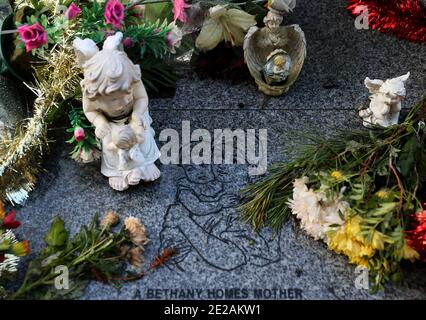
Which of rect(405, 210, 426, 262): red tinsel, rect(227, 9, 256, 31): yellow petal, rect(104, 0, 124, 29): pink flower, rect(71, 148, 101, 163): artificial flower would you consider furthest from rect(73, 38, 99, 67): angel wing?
rect(405, 210, 426, 262): red tinsel

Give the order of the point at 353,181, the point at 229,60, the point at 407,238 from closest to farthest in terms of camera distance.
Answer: the point at 407,238, the point at 353,181, the point at 229,60

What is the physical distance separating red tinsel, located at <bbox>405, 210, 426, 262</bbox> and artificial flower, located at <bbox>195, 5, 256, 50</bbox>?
0.88 metres

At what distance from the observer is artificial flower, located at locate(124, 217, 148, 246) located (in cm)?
180

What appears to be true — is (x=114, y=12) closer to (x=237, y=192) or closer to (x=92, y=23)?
(x=92, y=23)

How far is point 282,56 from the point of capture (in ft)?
6.95

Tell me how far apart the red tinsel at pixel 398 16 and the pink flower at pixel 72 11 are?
1.03m

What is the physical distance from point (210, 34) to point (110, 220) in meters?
0.73

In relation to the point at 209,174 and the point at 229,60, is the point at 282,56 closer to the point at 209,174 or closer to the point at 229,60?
the point at 229,60

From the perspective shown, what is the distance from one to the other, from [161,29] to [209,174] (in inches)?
20.1

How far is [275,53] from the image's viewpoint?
2119 millimetres

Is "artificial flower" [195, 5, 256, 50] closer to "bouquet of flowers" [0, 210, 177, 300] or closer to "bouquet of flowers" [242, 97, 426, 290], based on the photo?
"bouquet of flowers" [242, 97, 426, 290]

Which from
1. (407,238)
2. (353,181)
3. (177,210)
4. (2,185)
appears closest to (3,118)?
(2,185)

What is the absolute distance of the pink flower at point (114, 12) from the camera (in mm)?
1985

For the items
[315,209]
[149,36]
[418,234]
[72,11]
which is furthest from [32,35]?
[418,234]
